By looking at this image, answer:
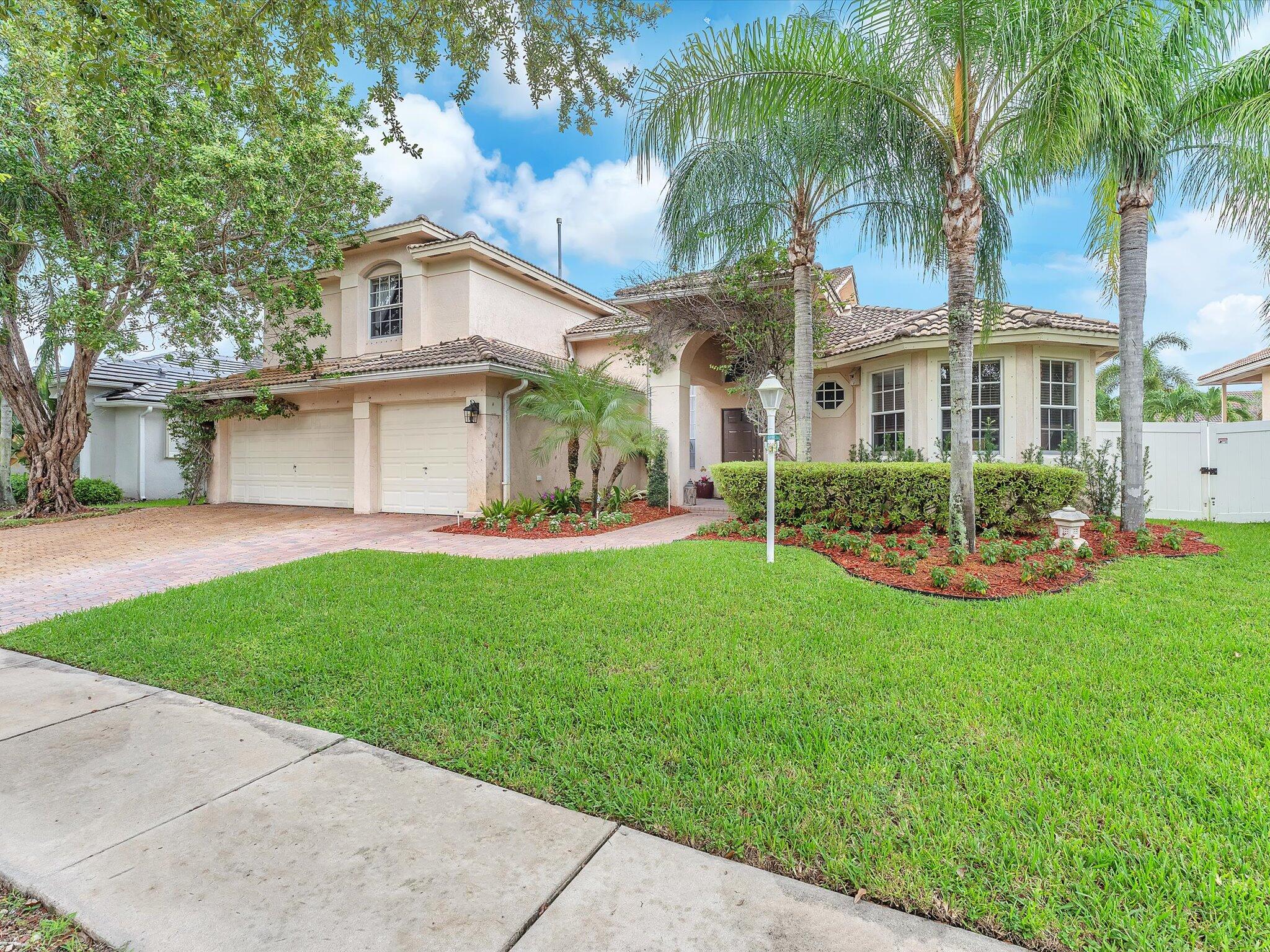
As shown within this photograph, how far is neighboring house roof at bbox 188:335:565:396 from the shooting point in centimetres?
1241

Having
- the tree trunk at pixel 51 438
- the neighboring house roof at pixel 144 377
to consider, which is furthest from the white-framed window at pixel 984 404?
the tree trunk at pixel 51 438

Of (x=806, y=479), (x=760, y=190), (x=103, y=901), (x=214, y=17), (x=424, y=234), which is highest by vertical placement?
(x=424, y=234)

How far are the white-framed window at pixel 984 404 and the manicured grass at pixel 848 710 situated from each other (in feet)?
18.2

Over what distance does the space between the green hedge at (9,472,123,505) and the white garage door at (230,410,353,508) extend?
3866 millimetres

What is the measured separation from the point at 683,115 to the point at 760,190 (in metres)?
2.44

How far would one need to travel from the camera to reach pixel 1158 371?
24.6 metres

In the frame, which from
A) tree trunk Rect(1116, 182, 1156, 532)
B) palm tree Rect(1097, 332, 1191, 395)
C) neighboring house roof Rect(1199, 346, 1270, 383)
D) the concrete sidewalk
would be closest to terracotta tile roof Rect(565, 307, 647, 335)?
tree trunk Rect(1116, 182, 1156, 532)

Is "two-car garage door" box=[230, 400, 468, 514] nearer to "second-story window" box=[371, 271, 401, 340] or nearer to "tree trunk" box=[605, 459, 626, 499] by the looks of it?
"second-story window" box=[371, 271, 401, 340]

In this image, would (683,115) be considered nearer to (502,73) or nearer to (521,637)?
(502,73)

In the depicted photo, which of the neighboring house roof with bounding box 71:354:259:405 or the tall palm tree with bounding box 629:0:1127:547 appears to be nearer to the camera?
the tall palm tree with bounding box 629:0:1127:547

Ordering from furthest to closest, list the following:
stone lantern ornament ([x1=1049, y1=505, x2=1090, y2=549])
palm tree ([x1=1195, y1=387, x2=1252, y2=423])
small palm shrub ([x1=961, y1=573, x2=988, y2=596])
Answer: palm tree ([x1=1195, y1=387, x2=1252, y2=423])
stone lantern ornament ([x1=1049, y1=505, x2=1090, y2=549])
small palm shrub ([x1=961, y1=573, x2=988, y2=596])

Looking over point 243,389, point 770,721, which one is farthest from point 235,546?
point 770,721

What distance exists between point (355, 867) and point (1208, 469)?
49.3ft

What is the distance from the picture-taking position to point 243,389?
1578 centimetres
